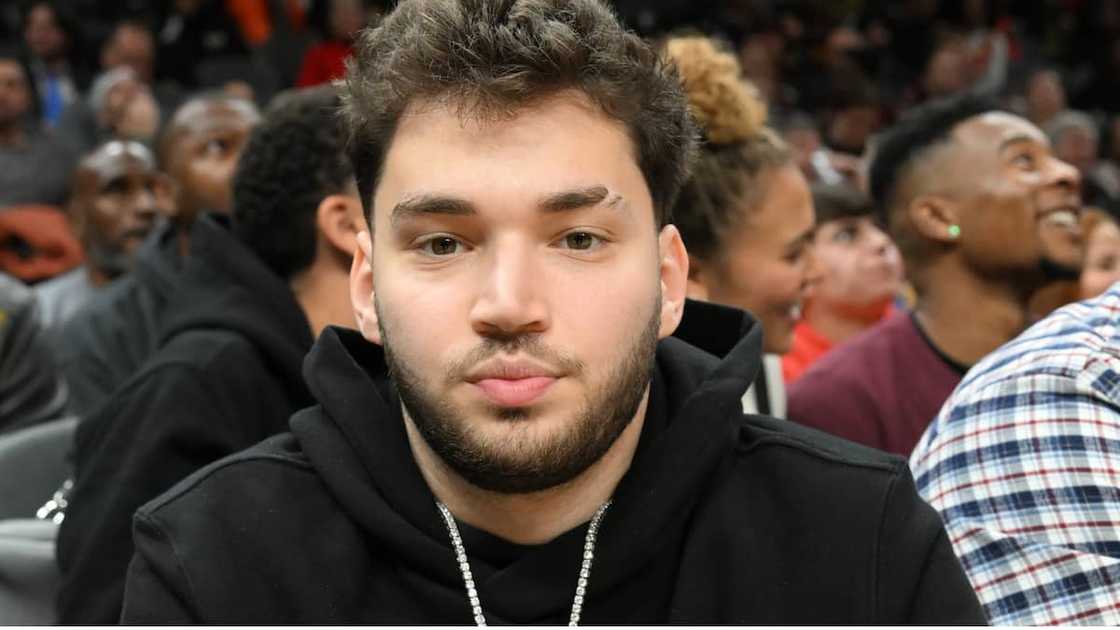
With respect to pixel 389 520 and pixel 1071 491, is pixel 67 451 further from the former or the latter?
pixel 1071 491

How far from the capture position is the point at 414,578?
1.70 metres

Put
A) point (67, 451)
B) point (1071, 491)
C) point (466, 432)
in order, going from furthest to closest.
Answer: point (67, 451)
point (1071, 491)
point (466, 432)

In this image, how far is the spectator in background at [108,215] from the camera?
5840 millimetres

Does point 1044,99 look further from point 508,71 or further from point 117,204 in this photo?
point 508,71

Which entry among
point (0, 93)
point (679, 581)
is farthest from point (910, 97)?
point (679, 581)

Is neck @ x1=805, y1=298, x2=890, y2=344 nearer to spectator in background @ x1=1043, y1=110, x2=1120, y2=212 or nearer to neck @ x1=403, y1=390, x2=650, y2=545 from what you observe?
neck @ x1=403, y1=390, x2=650, y2=545

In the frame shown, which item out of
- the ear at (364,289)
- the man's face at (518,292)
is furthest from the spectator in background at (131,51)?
the man's face at (518,292)

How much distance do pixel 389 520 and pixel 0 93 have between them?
7.63 metres

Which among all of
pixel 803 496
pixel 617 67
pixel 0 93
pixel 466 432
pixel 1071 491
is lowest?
pixel 0 93

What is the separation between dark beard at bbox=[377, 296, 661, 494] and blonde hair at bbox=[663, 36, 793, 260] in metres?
1.50

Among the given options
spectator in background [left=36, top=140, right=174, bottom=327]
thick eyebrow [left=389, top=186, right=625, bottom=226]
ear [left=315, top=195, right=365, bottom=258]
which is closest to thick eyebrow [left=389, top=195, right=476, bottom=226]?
thick eyebrow [left=389, top=186, right=625, bottom=226]

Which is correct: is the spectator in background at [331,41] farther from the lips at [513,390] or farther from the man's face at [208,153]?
the lips at [513,390]

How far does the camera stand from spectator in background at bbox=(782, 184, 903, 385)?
4715mm

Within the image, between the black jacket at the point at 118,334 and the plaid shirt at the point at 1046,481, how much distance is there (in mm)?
2652
